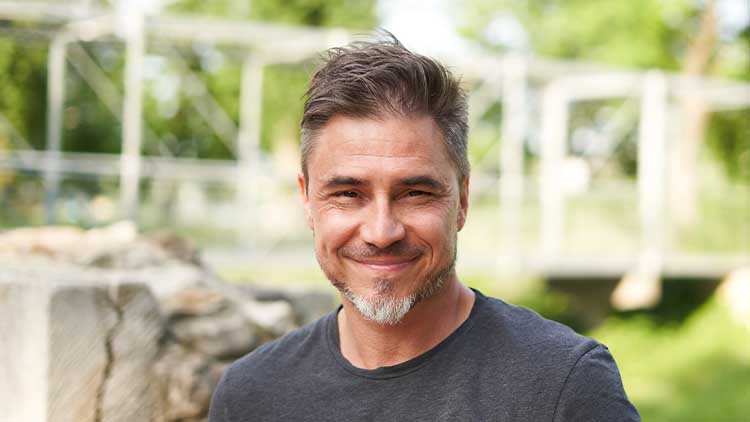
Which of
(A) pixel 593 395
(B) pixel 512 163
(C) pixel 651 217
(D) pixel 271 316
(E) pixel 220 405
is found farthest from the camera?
(C) pixel 651 217

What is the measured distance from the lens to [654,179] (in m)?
15.8

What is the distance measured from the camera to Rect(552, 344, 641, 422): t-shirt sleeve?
178cm

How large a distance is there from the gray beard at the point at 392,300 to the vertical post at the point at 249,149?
Answer: 34.1 feet

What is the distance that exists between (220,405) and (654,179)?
47.3ft

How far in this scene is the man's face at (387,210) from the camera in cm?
193

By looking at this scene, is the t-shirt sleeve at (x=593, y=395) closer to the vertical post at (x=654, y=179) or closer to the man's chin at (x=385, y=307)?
the man's chin at (x=385, y=307)

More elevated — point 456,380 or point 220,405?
point 456,380

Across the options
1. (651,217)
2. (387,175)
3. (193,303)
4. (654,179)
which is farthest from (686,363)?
(387,175)

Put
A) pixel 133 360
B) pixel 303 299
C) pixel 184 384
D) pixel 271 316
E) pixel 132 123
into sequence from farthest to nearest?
pixel 132 123, pixel 303 299, pixel 271 316, pixel 184 384, pixel 133 360

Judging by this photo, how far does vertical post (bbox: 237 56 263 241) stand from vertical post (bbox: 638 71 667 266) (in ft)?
19.8

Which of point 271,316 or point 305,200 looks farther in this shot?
point 271,316

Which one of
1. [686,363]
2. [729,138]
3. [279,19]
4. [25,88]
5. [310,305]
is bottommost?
[686,363]

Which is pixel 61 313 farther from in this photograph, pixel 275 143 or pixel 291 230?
pixel 275 143

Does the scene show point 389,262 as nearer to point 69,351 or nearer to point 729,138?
point 69,351
